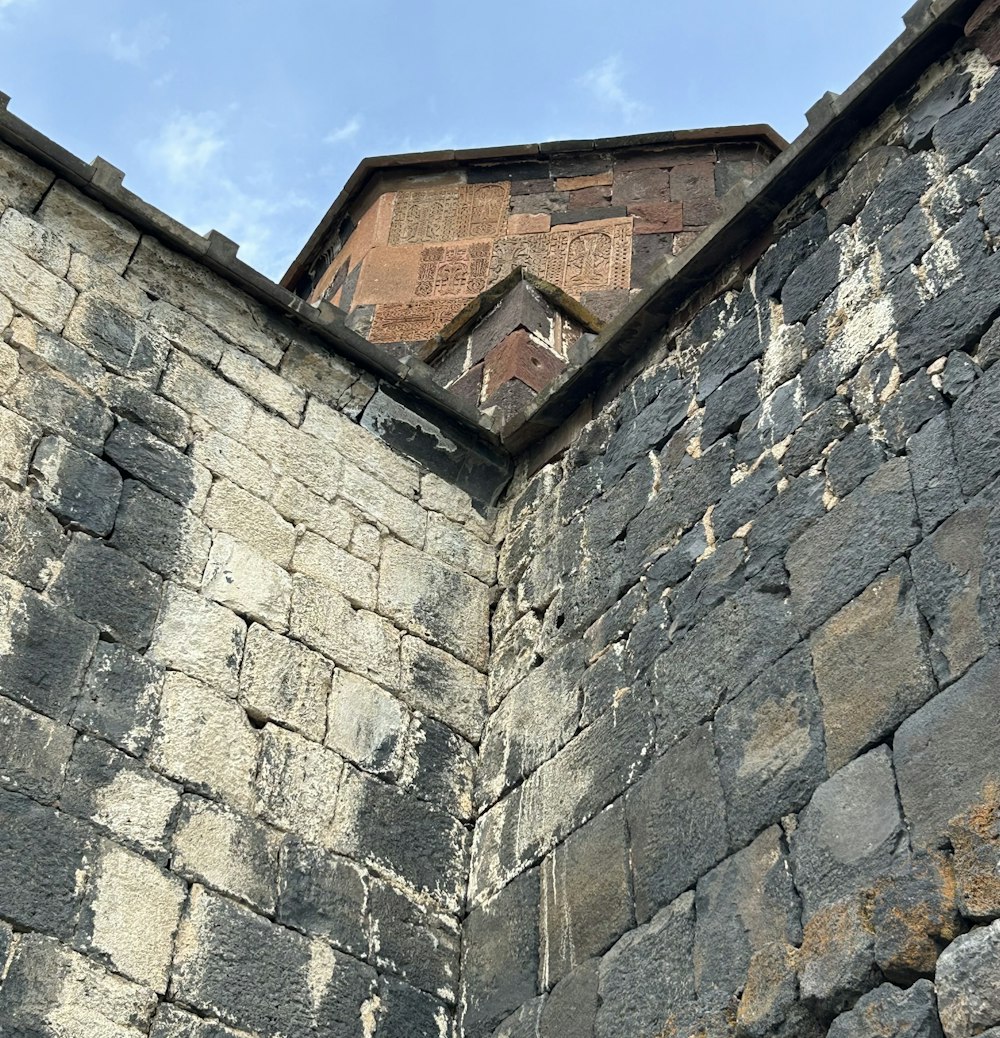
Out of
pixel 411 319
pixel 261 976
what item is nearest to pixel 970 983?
pixel 261 976

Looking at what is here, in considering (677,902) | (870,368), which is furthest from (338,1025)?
(870,368)

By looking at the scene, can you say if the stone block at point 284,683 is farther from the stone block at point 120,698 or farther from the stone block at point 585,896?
the stone block at point 585,896

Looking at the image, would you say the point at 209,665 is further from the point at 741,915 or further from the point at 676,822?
the point at 741,915

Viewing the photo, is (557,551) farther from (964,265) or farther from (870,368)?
(964,265)

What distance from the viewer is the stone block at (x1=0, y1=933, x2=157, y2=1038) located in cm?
371

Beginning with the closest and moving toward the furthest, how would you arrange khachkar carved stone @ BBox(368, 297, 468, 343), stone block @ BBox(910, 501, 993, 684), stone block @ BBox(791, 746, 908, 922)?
stone block @ BBox(791, 746, 908, 922), stone block @ BBox(910, 501, 993, 684), khachkar carved stone @ BBox(368, 297, 468, 343)

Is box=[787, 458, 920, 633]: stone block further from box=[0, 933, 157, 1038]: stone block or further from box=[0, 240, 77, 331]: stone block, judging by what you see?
box=[0, 240, 77, 331]: stone block

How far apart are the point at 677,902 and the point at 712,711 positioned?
579 mm

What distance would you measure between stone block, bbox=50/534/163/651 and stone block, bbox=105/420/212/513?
38cm

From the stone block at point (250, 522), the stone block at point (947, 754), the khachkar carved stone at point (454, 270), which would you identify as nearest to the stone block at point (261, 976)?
the stone block at point (250, 522)

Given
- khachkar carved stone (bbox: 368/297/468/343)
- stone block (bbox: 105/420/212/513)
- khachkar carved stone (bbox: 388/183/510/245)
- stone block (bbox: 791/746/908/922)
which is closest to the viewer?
stone block (bbox: 791/746/908/922)

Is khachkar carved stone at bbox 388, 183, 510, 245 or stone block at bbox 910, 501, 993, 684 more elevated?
khachkar carved stone at bbox 388, 183, 510, 245

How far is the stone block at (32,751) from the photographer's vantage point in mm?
4090

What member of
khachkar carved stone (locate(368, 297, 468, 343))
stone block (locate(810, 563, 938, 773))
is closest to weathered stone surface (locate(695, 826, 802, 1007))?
stone block (locate(810, 563, 938, 773))
